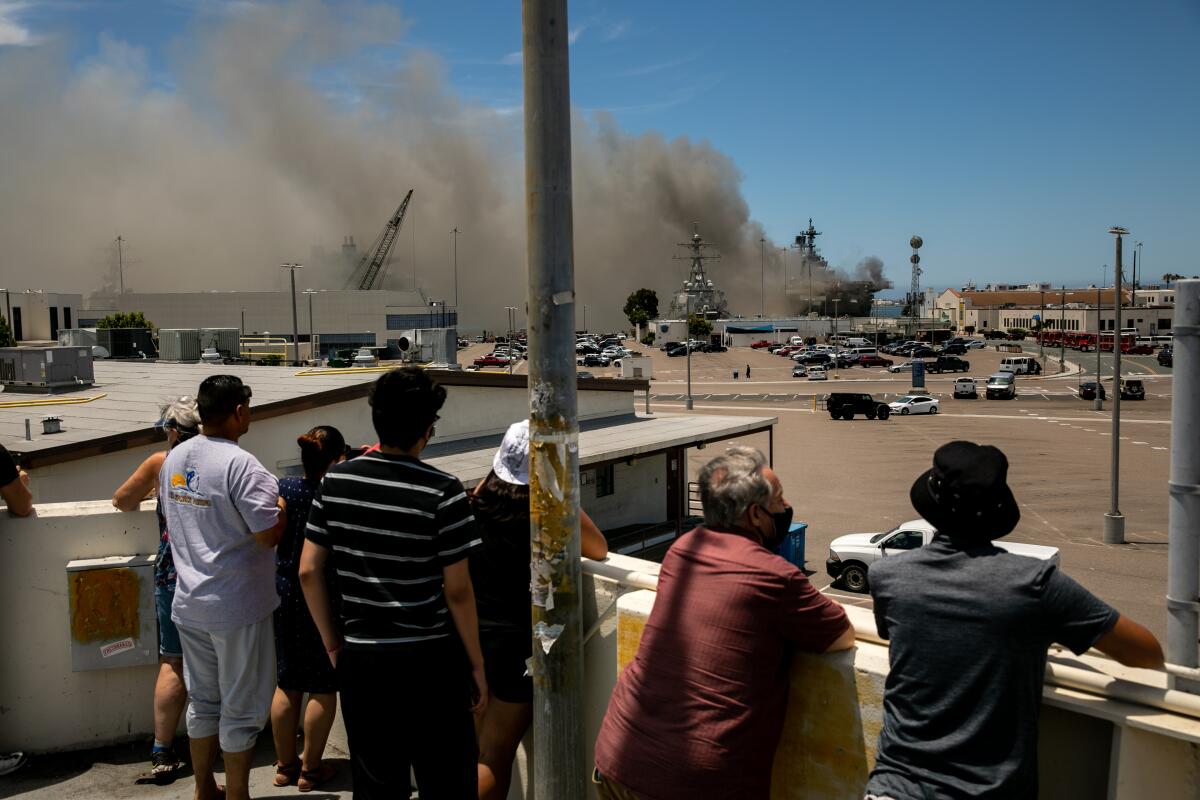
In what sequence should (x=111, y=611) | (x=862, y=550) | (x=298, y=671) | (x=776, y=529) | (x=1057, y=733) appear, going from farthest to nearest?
1. (x=862, y=550)
2. (x=111, y=611)
3. (x=298, y=671)
4. (x=776, y=529)
5. (x=1057, y=733)

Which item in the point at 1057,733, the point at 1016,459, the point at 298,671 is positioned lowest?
the point at 1016,459

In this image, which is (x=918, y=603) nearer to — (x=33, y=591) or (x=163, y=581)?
(x=163, y=581)

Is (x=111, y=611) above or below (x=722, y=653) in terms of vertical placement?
below

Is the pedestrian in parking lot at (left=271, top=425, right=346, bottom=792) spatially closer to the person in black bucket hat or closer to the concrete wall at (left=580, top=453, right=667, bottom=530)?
the person in black bucket hat

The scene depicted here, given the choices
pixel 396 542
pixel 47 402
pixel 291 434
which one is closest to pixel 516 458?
pixel 396 542

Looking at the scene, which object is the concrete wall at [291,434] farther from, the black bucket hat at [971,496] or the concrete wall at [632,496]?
the black bucket hat at [971,496]

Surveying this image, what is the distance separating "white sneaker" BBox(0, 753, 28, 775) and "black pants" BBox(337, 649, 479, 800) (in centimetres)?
230

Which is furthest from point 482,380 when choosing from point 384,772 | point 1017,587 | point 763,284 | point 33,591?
point 763,284

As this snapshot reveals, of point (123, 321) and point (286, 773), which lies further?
point (123, 321)

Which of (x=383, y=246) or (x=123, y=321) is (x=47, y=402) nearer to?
(x=123, y=321)

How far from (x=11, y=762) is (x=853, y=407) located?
148ft

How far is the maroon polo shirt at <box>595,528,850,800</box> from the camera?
249 centimetres

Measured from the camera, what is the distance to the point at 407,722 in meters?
2.90

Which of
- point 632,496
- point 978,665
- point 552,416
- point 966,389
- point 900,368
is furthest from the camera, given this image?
point 900,368
